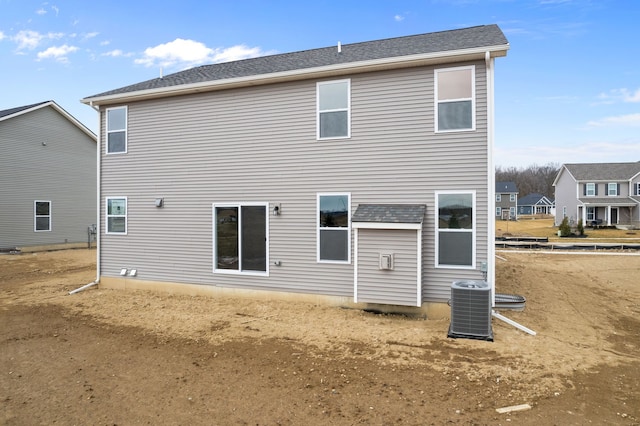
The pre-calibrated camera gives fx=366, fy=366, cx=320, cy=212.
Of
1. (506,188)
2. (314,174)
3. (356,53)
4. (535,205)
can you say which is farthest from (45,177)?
(535,205)

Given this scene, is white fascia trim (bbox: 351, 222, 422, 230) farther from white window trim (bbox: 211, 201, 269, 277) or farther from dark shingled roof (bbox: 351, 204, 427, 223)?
white window trim (bbox: 211, 201, 269, 277)

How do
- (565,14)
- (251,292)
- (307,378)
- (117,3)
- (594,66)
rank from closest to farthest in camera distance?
(307,378) → (251,292) → (565,14) → (117,3) → (594,66)

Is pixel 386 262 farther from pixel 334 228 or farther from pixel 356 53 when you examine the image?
pixel 356 53

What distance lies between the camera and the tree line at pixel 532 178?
79250 millimetres

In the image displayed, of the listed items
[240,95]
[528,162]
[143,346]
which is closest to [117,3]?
[240,95]

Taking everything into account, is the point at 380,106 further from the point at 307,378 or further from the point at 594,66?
the point at 594,66

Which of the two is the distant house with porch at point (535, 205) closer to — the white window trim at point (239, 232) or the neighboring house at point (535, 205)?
the neighboring house at point (535, 205)

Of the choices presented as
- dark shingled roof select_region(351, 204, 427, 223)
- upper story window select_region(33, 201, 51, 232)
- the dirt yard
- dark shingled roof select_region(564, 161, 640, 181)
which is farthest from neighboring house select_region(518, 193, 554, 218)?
upper story window select_region(33, 201, 51, 232)

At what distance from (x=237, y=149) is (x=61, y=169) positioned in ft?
53.4

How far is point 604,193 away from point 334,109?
134ft

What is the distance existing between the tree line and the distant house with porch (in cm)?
778

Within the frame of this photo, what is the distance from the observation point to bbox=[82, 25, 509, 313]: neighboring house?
283 inches

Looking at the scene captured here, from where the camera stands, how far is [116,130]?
1032cm

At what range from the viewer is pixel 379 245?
23.9 feet
